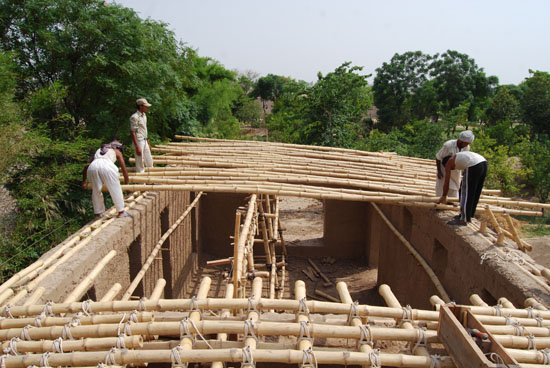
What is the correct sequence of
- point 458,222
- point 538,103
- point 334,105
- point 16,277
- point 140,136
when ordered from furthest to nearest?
1. point 538,103
2. point 334,105
3. point 140,136
4. point 458,222
5. point 16,277

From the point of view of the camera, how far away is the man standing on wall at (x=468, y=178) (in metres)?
4.41

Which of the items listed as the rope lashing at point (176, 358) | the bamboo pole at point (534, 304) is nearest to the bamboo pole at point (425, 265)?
the bamboo pole at point (534, 304)

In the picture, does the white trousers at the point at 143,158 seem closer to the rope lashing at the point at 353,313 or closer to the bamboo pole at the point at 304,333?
the bamboo pole at the point at 304,333

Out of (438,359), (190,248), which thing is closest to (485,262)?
(438,359)

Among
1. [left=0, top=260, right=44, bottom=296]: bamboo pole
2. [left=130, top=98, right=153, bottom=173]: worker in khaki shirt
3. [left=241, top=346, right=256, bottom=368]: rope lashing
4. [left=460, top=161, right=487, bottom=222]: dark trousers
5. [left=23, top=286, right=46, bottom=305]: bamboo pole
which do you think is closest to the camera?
[left=241, top=346, right=256, bottom=368]: rope lashing

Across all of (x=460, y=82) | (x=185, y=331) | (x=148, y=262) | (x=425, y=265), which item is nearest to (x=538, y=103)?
(x=460, y=82)

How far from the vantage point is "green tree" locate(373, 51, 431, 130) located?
29016 millimetres

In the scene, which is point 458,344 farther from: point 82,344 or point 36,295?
point 36,295

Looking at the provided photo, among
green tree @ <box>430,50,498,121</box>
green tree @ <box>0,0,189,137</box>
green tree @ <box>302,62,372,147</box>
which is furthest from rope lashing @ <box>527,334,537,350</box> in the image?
green tree @ <box>430,50,498,121</box>

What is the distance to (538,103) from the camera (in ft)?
70.2

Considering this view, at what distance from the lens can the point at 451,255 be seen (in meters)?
4.66

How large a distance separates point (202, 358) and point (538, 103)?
81.0 feet

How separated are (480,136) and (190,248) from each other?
14.5 m

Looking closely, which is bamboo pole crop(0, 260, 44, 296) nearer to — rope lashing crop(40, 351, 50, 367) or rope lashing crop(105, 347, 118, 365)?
rope lashing crop(40, 351, 50, 367)
